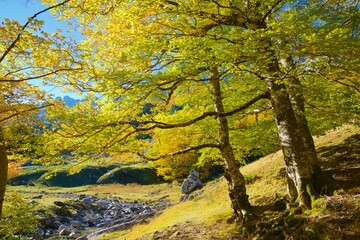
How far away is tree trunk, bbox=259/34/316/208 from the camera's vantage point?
682 centimetres

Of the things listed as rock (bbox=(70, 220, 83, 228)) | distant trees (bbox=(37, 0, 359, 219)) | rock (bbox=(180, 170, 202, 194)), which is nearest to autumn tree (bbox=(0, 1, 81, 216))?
distant trees (bbox=(37, 0, 359, 219))

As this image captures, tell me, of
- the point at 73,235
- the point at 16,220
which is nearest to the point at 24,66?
the point at 16,220

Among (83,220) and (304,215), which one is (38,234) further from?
(304,215)

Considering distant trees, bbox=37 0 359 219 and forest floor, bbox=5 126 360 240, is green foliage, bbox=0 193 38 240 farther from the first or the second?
distant trees, bbox=37 0 359 219

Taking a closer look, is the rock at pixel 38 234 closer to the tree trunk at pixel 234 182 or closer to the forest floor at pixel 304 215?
the forest floor at pixel 304 215

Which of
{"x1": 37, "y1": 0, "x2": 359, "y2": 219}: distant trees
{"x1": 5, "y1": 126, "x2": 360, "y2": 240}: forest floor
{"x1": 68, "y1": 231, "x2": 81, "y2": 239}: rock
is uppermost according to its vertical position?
{"x1": 37, "y1": 0, "x2": 359, "y2": 219}: distant trees

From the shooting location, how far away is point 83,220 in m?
27.2

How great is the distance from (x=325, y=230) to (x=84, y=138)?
5765 mm

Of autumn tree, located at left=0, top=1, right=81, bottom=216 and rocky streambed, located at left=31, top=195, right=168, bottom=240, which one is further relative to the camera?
rocky streambed, located at left=31, top=195, right=168, bottom=240

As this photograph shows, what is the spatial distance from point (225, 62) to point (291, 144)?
281cm

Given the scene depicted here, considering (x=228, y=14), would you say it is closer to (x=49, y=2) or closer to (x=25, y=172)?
(x=49, y=2)

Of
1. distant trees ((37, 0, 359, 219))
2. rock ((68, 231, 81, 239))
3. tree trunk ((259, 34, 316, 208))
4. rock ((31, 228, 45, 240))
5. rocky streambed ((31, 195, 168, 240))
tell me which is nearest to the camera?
distant trees ((37, 0, 359, 219))

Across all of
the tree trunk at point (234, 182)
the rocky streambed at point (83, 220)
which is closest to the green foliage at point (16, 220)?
the tree trunk at point (234, 182)

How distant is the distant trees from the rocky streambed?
14.8m
